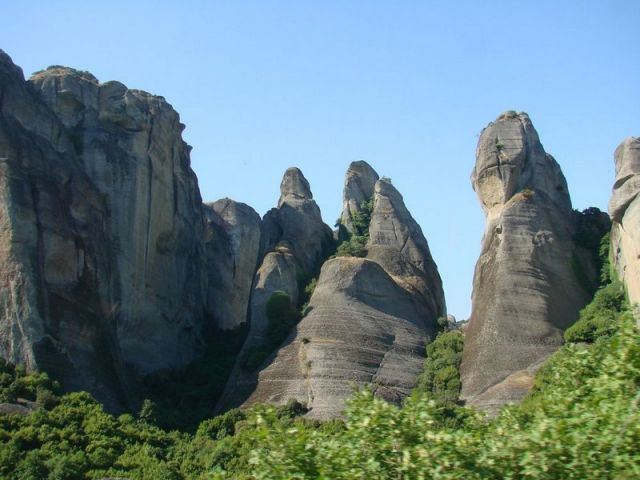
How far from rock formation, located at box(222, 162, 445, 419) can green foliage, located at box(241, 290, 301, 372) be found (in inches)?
43.3

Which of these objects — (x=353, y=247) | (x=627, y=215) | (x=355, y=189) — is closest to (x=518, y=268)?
(x=627, y=215)

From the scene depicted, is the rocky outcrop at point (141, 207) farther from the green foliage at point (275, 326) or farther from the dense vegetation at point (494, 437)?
the dense vegetation at point (494, 437)

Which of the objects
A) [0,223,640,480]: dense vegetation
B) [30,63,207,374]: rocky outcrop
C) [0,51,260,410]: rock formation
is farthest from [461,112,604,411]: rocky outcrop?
[0,223,640,480]: dense vegetation

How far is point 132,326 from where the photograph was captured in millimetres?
62469

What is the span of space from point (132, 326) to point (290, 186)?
2035 centimetres

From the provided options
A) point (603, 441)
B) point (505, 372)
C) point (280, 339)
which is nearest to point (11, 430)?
point (280, 339)

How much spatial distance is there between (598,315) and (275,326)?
18.0 m

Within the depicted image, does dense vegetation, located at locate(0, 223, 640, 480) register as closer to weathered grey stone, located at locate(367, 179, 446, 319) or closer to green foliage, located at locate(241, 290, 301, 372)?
green foliage, located at locate(241, 290, 301, 372)

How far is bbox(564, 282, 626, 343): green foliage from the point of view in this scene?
5003 centimetres

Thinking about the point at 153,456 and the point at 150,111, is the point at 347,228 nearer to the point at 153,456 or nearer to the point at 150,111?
the point at 150,111

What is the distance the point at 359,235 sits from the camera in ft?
237

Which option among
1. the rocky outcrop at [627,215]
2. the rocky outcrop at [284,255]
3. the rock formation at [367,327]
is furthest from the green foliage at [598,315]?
the rocky outcrop at [284,255]

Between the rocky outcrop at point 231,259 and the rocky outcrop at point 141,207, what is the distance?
3.80 m

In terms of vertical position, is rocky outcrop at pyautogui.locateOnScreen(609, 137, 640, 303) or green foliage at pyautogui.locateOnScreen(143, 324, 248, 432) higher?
rocky outcrop at pyautogui.locateOnScreen(609, 137, 640, 303)
